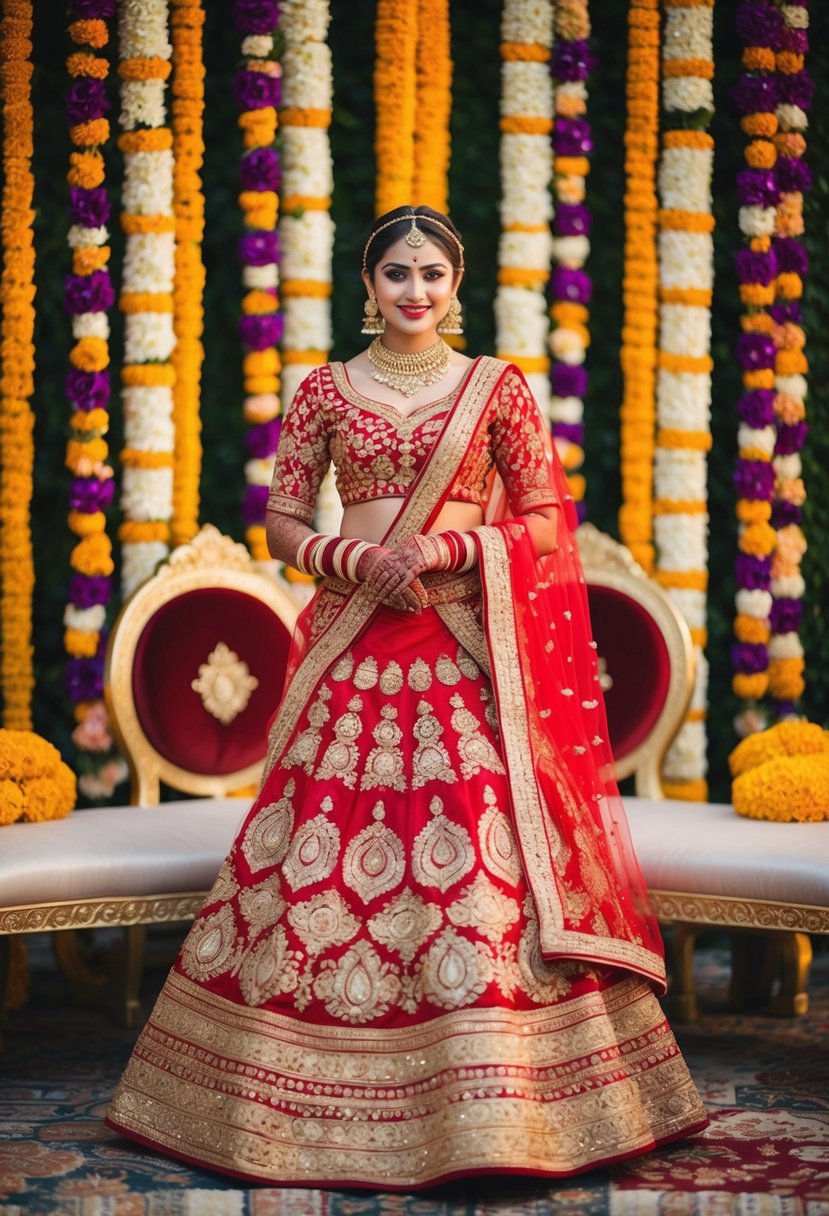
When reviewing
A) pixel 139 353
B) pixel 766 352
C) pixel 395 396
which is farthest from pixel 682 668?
pixel 139 353

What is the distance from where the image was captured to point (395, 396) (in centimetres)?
376

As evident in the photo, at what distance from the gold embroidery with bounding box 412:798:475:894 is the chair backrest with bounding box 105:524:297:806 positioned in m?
1.47

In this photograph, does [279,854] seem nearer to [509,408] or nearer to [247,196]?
[509,408]

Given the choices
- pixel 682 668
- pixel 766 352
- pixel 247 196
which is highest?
pixel 247 196

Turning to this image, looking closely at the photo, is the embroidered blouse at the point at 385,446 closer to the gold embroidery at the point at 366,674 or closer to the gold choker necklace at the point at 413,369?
the gold choker necklace at the point at 413,369

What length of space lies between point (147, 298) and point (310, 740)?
205 cm

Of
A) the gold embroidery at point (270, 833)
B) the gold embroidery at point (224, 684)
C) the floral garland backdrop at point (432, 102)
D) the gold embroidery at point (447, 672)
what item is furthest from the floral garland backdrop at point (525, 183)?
the gold embroidery at point (270, 833)

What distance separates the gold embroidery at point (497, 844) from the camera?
3.39 m

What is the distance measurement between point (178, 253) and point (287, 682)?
1.92m

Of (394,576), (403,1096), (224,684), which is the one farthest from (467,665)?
(224,684)

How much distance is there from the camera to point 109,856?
13.3ft

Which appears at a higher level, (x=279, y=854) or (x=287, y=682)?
(x=287, y=682)

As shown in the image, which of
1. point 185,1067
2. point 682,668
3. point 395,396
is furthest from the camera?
point 682,668

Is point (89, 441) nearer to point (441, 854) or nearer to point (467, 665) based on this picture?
point (467, 665)
